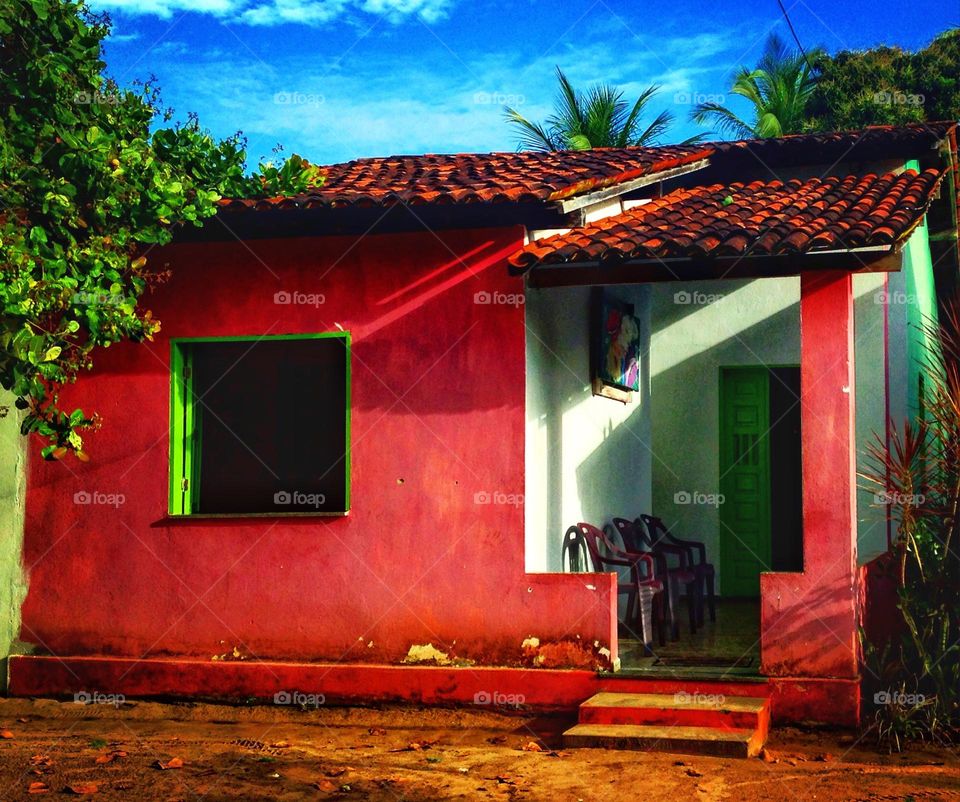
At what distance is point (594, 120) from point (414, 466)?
678 inches

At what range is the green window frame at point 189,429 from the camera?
8.36 meters

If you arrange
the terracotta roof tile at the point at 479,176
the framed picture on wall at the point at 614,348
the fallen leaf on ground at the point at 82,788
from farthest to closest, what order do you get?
the framed picture on wall at the point at 614,348 → the terracotta roof tile at the point at 479,176 → the fallen leaf on ground at the point at 82,788

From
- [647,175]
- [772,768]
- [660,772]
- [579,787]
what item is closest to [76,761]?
[579,787]

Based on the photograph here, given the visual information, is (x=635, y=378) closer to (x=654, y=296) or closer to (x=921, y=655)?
(x=654, y=296)

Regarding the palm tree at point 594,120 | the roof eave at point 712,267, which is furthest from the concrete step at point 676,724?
the palm tree at point 594,120

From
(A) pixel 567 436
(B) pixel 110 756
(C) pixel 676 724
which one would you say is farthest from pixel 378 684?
(A) pixel 567 436

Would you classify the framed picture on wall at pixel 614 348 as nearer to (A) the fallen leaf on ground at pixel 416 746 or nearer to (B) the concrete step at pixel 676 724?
(B) the concrete step at pixel 676 724

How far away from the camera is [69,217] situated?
24.2 feet

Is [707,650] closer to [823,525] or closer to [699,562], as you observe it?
[823,525]

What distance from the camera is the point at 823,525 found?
756 centimetres

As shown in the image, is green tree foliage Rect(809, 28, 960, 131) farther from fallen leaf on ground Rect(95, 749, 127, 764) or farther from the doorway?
fallen leaf on ground Rect(95, 749, 127, 764)

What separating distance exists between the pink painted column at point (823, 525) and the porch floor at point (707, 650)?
44cm

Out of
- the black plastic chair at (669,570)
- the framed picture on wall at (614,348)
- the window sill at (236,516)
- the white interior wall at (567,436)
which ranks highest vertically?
the framed picture on wall at (614,348)

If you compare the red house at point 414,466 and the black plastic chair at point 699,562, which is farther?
the black plastic chair at point 699,562
